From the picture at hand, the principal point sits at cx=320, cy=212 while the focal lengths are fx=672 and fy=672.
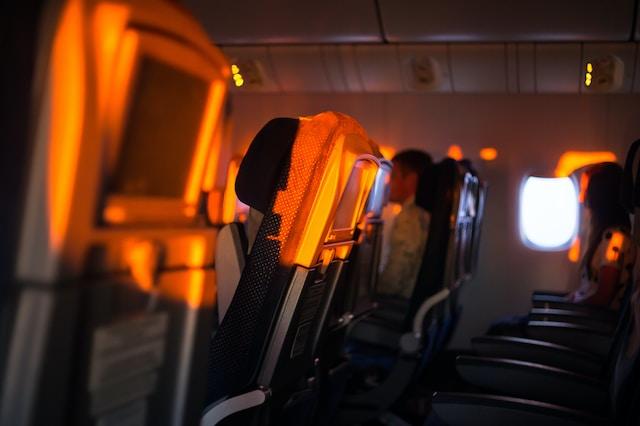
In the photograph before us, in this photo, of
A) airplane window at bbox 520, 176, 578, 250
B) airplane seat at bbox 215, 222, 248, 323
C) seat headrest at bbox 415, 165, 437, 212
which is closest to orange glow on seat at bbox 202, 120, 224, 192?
airplane seat at bbox 215, 222, 248, 323

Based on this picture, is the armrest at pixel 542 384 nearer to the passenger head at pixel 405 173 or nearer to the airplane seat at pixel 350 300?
the airplane seat at pixel 350 300

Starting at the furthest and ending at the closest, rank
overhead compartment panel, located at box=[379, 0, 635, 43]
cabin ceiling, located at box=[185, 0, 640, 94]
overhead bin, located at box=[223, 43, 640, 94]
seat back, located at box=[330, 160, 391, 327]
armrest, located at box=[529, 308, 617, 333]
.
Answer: overhead bin, located at box=[223, 43, 640, 94] → cabin ceiling, located at box=[185, 0, 640, 94] → overhead compartment panel, located at box=[379, 0, 635, 43] → armrest, located at box=[529, 308, 617, 333] → seat back, located at box=[330, 160, 391, 327]

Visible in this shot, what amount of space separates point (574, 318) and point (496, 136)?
1.99m

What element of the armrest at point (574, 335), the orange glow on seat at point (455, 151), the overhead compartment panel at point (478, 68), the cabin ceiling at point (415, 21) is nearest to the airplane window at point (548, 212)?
the orange glow on seat at point (455, 151)

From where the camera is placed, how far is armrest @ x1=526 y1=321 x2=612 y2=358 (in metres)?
3.43

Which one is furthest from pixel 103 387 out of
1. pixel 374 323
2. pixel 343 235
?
pixel 374 323

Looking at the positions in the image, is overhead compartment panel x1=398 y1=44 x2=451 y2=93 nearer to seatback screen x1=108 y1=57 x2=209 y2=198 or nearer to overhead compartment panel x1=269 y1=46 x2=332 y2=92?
overhead compartment panel x1=269 y1=46 x2=332 y2=92

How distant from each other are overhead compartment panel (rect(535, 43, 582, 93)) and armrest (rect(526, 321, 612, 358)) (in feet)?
6.27

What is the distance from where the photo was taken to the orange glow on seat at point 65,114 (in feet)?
2.44

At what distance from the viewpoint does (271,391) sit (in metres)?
1.85

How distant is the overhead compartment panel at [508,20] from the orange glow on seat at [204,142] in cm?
353

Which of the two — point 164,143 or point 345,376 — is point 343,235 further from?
point 164,143

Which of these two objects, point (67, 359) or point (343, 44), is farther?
point (343, 44)

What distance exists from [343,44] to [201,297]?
408cm
